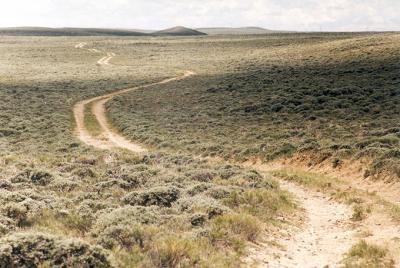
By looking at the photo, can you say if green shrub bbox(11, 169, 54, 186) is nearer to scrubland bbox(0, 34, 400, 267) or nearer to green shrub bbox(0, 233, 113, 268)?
scrubland bbox(0, 34, 400, 267)

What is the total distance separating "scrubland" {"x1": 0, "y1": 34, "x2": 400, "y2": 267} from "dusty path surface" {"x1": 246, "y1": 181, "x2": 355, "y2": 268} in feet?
1.61

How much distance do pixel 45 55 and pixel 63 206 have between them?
106 metres

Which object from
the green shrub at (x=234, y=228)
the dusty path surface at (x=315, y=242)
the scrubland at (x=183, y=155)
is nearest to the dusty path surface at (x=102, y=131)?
the scrubland at (x=183, y=155)

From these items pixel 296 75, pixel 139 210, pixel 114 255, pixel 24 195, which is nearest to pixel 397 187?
pixel 139 210

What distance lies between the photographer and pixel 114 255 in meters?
8.46

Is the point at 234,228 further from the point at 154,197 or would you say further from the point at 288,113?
the point at 288,113

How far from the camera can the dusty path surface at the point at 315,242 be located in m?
9.67

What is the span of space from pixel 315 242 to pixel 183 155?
41.5 ft

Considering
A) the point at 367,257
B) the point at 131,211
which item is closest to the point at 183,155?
the point at 131,211

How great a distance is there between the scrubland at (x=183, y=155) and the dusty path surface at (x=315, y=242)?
1.61 feet

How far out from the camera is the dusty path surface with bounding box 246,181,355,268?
967cm

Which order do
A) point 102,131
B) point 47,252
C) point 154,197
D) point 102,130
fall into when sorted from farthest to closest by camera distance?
point 102,130 < point 102,131 < point 154,197 < point 47,252

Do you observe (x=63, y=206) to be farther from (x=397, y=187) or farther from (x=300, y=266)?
(x=397, y=187)

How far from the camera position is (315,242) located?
11.3m
